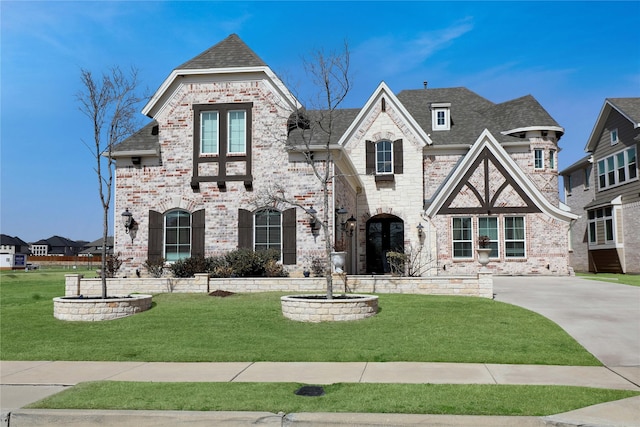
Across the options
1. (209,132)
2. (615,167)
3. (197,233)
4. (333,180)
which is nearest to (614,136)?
(615,167)

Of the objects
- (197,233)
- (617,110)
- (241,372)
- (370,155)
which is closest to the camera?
(241,372)

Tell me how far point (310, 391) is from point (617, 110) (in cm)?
2992

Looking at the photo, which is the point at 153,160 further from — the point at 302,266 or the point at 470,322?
the point at 470,322

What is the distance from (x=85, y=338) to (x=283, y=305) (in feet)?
14.8

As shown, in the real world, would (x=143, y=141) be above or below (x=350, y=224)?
above

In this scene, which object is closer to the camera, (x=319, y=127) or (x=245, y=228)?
(x=245, y=228)

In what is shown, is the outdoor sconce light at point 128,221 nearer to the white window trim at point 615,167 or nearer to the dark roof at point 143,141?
the dark roof at point 143,141

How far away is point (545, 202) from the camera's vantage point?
77.8 feet

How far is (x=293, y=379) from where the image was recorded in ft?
25.5

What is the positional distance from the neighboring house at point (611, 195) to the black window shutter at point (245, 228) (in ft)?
69.5

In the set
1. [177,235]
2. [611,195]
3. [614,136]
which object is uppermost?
[614,136]

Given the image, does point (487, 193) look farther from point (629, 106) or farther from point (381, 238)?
point (629, 106)

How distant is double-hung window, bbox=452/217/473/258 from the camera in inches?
957

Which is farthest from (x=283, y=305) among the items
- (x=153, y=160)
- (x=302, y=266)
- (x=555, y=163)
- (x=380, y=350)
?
(x=555, y=163)
